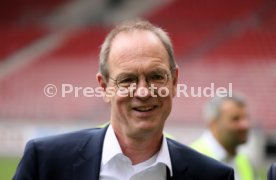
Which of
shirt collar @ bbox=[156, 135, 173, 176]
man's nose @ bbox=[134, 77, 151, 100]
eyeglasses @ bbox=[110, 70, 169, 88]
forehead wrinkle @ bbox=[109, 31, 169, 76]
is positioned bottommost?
shirt collar @ bbox=[156, 135, 173, 176]

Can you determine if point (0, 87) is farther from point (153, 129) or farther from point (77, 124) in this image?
point (153, 129)

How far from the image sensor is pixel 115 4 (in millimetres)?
21391

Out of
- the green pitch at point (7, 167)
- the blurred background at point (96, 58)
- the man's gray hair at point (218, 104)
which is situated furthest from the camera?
the blurred background at point (96, 58)

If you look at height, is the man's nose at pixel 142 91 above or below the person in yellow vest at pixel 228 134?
above

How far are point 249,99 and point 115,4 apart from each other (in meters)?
6.37

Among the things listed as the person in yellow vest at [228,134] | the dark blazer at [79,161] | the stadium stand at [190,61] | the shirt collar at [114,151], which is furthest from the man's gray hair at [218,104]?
the stadium stand at [190,61]

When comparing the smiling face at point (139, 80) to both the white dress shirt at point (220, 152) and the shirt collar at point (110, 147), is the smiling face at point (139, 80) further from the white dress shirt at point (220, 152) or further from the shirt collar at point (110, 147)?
the white dress shirt at point (220, 152)

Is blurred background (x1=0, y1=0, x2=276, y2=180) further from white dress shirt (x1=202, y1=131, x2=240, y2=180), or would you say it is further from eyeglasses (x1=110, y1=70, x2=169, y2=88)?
eyeglasses (x1=110, y1=70, x2=169, y2=88)

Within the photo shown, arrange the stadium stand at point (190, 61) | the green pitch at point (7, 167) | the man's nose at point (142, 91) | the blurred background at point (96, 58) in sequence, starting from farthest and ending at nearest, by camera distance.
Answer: the stadium stand at point (190, 61), the blurred background at point (96, 58), the green pitch at point (7, 167), the man's nose at point (142, 91)

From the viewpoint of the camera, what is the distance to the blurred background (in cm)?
1570

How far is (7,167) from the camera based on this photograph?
41.9 ft

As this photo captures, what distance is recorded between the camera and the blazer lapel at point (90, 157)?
2.99 meters

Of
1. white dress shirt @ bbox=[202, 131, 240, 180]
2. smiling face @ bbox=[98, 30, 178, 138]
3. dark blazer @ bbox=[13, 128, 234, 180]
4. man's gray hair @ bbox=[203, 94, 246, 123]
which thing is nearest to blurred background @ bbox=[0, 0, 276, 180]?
man's gray hair @ bbox=[203, 94, 246, 123]

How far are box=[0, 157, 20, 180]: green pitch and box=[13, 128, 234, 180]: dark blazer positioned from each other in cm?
811
